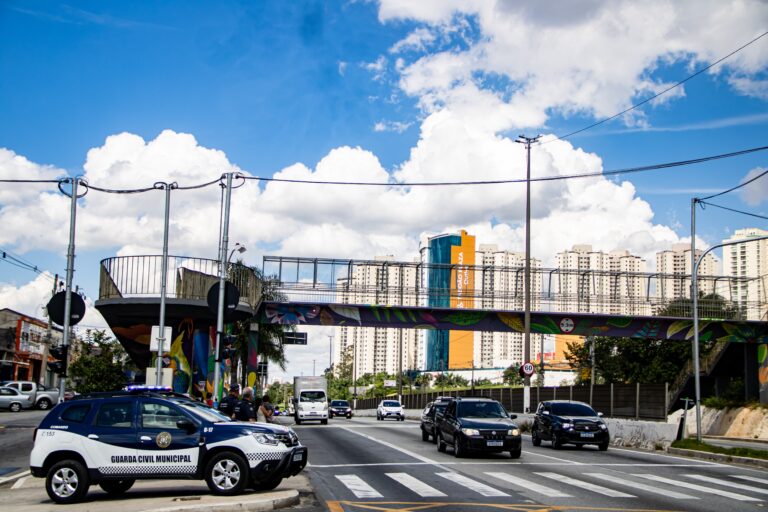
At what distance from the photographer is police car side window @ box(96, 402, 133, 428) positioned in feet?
43.0

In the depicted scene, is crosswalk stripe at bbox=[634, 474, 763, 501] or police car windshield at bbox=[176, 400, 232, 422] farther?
crosswalk stripe at bbox=[634, 474, 763, 501]

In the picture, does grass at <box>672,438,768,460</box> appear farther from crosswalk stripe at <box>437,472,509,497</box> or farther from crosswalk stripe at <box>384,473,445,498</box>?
crosswalk stripe at <box>384,473,445,498</box>

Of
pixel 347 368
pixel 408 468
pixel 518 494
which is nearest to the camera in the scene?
pixel 518 494

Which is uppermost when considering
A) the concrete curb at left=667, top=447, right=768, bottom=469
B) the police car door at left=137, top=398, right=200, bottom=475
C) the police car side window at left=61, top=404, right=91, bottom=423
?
the police car side window at left=61, top=404, right=91, bottom=423

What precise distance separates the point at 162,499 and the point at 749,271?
280ft

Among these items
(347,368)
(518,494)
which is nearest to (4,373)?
(518,494)

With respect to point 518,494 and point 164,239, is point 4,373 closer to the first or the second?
point 164,239

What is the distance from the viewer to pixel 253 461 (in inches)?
509

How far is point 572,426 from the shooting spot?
84.7 ft

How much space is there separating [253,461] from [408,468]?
6485mm

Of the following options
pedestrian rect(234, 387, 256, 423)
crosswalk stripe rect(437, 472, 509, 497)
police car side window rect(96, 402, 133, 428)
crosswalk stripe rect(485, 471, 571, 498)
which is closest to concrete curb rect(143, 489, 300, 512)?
police car side window rect(96, 402, 133, 428)

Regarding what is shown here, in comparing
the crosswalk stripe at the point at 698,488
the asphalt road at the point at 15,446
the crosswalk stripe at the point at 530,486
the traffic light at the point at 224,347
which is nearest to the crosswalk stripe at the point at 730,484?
the crosswalk stripe at the point at 698,488

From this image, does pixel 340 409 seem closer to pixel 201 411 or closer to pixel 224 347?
pixel 224 347

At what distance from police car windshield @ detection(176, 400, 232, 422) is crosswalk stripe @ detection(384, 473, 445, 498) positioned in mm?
3546
